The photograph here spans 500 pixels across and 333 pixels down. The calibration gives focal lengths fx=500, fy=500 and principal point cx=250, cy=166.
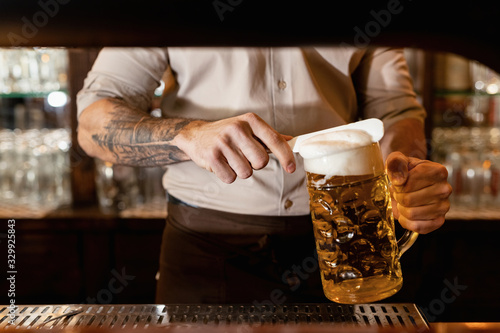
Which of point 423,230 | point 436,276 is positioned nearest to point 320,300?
point 423,230

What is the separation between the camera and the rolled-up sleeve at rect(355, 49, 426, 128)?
146 cm

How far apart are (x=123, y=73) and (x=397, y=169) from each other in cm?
79

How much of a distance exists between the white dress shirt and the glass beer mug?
475 mm

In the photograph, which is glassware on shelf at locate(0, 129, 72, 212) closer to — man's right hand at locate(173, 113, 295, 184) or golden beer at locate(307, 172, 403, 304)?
man's right hand at locate(173, 113, 295, 184)

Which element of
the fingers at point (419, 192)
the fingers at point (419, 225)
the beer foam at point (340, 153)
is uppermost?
the beer foam at point (340, 153)

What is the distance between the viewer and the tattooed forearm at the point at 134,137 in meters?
1.13

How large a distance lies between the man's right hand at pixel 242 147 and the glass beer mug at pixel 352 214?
0.14 ft

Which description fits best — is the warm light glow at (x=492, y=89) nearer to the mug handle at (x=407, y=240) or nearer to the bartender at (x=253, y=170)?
the bartender at (x=253, y=170)

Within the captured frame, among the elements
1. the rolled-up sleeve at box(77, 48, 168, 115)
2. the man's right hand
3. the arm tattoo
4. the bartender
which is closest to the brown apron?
the bartender

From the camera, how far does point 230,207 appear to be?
52.9 inches

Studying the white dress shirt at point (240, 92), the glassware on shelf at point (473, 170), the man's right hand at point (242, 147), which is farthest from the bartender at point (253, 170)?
the glassware on shelf at point (473, 170)

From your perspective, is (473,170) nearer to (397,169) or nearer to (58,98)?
(397,169)

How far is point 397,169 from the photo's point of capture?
893mm

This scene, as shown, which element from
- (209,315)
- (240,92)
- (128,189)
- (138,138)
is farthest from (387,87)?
(128,189)
